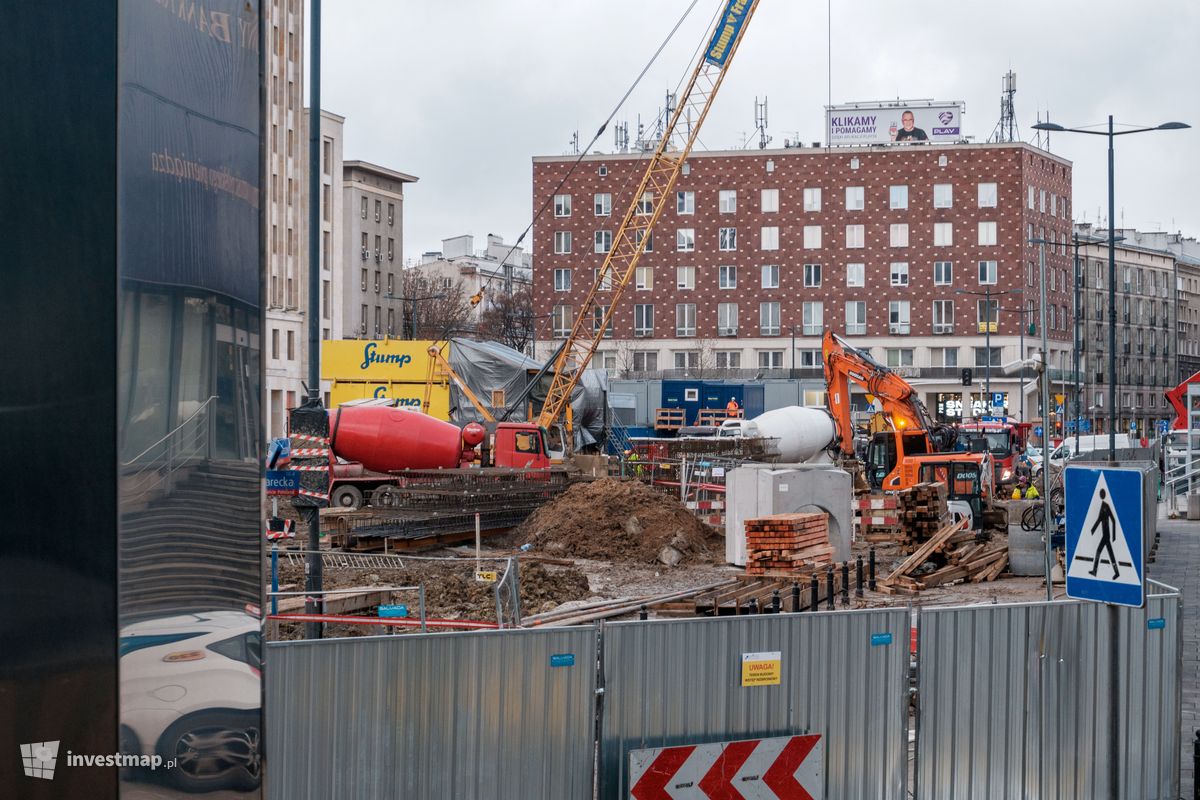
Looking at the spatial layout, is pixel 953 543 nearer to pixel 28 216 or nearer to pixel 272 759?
pixel 272 759

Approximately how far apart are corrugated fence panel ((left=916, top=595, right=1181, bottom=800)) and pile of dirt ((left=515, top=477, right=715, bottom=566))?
55.5ft

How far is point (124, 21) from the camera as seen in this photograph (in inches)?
135

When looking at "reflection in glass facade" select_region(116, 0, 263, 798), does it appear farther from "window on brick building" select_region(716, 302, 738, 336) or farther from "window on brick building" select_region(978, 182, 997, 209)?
"window on brick building" select_region(716, 302, 738, 336)

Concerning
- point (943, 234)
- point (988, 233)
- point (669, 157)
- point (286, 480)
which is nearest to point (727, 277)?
point (943, 234)

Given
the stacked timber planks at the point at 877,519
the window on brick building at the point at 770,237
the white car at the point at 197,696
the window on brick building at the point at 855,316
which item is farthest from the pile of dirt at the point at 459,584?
the window on brick building at the point at 855,316

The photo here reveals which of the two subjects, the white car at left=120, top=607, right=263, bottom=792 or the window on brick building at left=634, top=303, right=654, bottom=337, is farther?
the window on brick building at left=634, top=303, right=654, bottom=337

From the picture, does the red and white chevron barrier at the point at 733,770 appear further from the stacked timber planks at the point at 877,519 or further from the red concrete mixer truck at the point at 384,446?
the red concrete mixer truck at the point at 384,446

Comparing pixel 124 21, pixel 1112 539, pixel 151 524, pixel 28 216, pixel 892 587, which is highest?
pixel 124 21

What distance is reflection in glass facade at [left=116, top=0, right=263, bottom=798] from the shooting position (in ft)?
11.3

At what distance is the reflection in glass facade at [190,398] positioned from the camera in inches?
136

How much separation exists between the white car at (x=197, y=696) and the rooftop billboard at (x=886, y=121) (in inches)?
3605

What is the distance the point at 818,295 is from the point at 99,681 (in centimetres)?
9015

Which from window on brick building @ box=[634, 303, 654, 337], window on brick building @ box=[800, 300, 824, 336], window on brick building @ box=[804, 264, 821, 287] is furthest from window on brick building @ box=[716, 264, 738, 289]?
window on brick building @ box=[634, 303, 654, 337]

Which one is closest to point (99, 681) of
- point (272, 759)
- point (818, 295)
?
point (272, 759)
